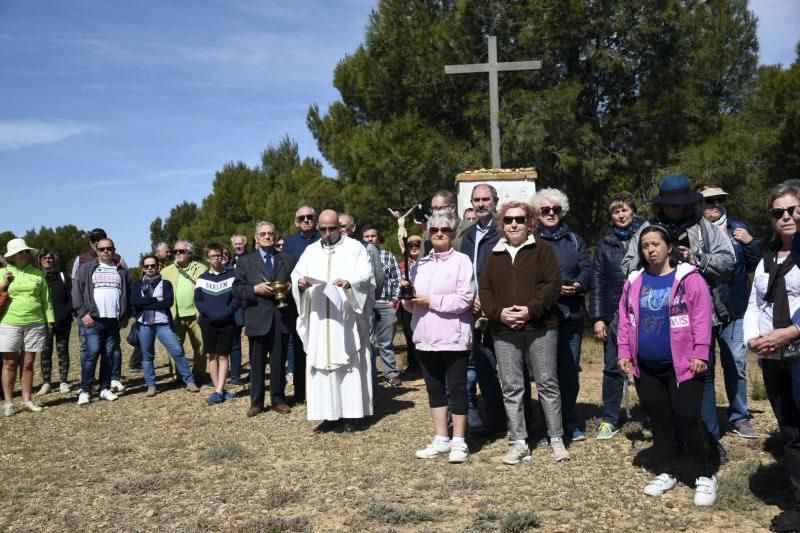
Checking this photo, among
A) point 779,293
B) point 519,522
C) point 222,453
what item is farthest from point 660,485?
point 222,453

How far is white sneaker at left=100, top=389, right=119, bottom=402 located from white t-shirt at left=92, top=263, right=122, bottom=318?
3.22ft

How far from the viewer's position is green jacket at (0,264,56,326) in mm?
7801

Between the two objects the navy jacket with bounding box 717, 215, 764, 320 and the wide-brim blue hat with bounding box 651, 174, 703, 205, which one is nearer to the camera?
the wide-brim blue hat with bounding box 651, 174, 703, 205

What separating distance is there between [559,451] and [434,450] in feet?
3.10

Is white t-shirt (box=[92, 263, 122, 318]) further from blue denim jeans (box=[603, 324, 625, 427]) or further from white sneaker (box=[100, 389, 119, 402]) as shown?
blue denim jeans (box=[603, 324, 625, 427])

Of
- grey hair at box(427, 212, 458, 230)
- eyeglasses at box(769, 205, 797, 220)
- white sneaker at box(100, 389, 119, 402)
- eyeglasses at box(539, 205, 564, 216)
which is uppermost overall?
eyeglasses at box(539, 205, 564, 216)

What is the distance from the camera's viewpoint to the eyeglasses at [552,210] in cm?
539

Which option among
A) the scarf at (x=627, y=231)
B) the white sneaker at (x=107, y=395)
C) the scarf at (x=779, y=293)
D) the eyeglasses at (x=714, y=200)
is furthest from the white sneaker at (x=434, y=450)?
the white sneaker at (x=107, y=395)

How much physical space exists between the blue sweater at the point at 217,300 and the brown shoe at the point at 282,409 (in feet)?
4.70

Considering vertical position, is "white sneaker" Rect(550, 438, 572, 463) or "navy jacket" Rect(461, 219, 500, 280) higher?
"navy jacket" Rect(461, 219, 500, 280)

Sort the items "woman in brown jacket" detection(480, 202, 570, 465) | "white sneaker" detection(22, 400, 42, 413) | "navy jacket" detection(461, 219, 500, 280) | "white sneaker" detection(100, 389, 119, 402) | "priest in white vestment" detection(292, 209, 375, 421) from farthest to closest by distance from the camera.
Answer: "white sneaker" detection(100, 389, 119, 402)
"white sneaker" detection(22, 400, 42, 413)
"priest in white vestment" detection(292, 209, 375, 421)
"navy jacket" detection(461, 219, 500, 280)
"woman in brown jacket" detection(480, 202, 570, 465)

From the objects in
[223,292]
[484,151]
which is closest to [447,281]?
[223,292]

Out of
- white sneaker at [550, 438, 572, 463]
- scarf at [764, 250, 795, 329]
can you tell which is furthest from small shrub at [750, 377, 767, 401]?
scarf at [764, 250, 795, 329]

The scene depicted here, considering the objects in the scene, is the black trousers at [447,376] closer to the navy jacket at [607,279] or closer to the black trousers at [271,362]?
the navy jacket at [607,279]
